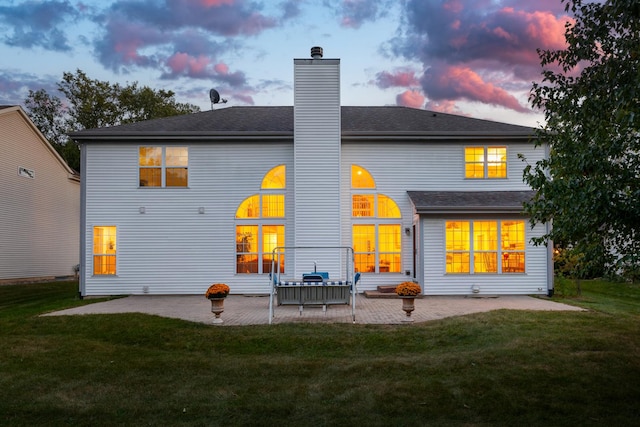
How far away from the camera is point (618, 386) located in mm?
6215

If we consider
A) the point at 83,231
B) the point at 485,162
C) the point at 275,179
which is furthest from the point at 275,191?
the point at 485,162

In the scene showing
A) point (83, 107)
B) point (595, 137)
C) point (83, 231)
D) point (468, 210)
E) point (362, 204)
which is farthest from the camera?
point (83, 107)

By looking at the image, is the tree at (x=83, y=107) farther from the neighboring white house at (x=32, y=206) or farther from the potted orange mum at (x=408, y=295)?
the potted orange mum at (x=408, y=295)

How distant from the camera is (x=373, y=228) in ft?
53.5

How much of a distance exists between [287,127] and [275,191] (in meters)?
2.36

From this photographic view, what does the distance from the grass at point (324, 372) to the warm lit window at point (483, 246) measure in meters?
4.46

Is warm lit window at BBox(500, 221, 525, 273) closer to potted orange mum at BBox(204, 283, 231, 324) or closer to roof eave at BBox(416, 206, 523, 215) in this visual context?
roof eave at BBox(416, 206, 523, 215)

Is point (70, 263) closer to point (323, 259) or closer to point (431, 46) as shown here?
point (323, 259)

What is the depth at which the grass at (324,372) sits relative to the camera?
17.7ft

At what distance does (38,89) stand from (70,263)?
17801mm

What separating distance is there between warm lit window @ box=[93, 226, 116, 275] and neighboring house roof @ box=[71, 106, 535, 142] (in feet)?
10.00

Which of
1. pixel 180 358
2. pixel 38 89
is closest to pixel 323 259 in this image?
pixel 180 358

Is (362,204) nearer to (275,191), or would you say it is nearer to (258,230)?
(275,191)

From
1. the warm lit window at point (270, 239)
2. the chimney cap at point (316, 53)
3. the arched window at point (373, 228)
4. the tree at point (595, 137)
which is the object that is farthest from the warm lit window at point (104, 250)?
the tree at point (595, 137)
